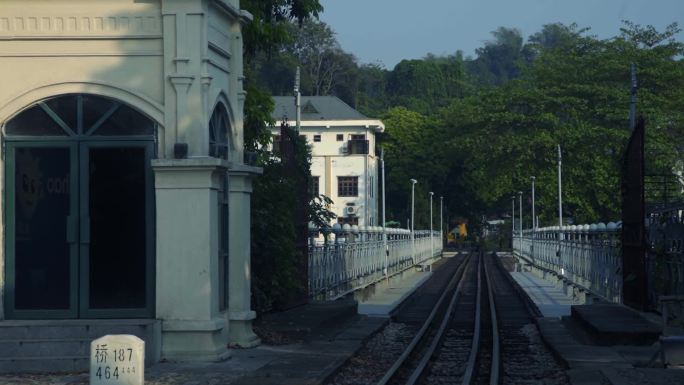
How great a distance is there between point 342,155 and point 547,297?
54.4 metres

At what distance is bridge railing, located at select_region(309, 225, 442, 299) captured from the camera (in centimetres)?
3077

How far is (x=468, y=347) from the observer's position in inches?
918

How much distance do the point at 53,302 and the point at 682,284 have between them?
11213 mm

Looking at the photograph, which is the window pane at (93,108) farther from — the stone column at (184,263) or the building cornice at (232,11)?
the building cornice at (232,11)

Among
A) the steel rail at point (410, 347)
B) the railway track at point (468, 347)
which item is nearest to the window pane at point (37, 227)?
the railway track at point (468, 347)

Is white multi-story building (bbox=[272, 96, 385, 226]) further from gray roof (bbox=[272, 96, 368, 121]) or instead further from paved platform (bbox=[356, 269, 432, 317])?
paved platform (bbox=[356, 269, 432, 317])

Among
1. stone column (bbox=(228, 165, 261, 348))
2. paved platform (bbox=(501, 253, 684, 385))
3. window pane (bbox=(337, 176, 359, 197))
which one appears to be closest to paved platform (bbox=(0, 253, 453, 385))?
stone column (bbox=(228, 165, 261, 348))

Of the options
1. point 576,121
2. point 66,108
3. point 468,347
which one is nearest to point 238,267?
point 66,108

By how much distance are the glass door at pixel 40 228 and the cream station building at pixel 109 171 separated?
0.04 feet

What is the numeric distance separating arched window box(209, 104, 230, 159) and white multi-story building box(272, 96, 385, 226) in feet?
241

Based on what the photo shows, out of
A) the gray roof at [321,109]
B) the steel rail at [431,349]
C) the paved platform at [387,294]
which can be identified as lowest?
the paved platform at [387,294]

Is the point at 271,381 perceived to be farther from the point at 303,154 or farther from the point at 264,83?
the point at 264,83

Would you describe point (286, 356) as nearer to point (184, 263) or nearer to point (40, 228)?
point (184, 263)

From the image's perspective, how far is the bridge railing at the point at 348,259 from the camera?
30.8 metres
